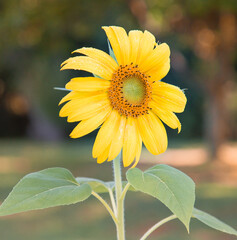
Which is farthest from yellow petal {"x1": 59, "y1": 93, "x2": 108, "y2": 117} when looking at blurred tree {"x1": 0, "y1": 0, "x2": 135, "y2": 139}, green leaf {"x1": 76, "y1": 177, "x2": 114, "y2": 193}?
blurred tree {"x1": 0, "y1": 0, "x2": 135, "y2": 139}

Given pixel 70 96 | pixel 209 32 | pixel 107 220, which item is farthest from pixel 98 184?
pixel 209 32

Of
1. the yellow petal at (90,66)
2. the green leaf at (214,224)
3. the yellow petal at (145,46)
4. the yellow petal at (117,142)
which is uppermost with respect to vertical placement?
the yellow petal at (145,46)

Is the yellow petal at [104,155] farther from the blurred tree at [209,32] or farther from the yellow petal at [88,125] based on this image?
the blurred tree at [209,32]

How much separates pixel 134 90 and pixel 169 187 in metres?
0.23

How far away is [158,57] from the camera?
3.70 ft

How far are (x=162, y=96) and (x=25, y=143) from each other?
885 inches

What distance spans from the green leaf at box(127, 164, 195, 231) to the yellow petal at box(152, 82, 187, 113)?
5.9 inches

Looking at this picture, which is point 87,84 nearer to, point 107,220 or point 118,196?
point 118,196

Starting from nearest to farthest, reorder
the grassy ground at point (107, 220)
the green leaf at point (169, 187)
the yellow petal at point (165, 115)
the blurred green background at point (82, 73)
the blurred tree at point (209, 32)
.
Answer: the green leaf at point (169, 187)
the yellow petal at point (165, 115)
the grassy ground at point (107, 220)
the blurred green background at point (82, 73)
the blurred tree at point (209, 32)

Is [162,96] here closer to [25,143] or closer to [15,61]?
[15,61]

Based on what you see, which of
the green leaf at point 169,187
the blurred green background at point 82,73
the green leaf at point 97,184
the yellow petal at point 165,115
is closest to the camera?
the green leaf at point 169,187

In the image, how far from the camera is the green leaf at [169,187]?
107 cm

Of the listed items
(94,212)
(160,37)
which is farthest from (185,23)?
(94,212)

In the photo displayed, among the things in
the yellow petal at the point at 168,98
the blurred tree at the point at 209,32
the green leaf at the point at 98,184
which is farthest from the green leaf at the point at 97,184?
the blurred tree at the point at 209,32
